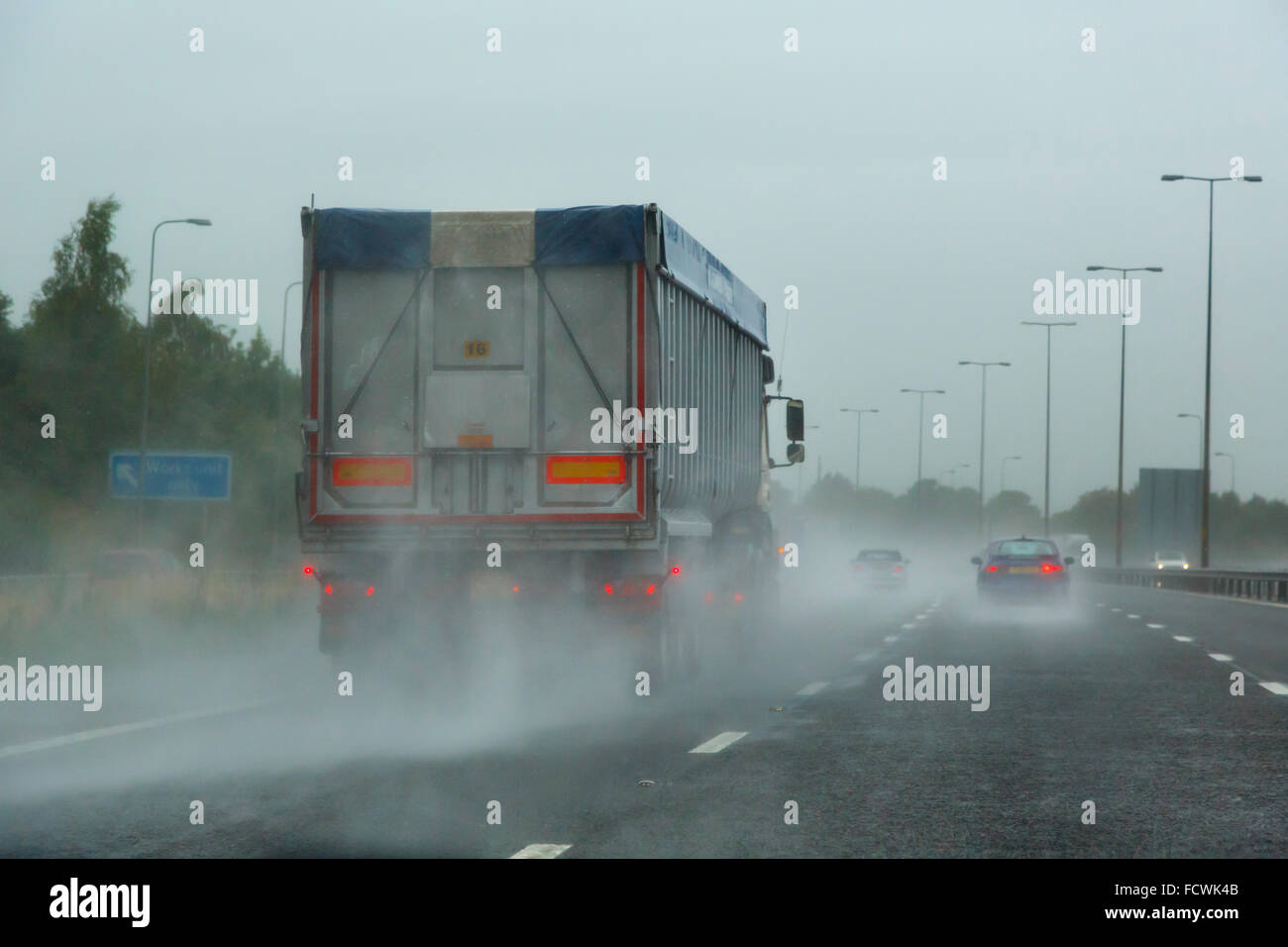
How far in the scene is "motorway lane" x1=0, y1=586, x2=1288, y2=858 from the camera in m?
8.04

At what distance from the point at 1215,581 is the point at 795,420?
111 ft

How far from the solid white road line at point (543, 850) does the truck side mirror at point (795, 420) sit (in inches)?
654

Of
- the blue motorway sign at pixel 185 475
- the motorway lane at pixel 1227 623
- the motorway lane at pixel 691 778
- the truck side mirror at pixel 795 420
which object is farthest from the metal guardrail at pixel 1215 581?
the motorway lane at pixel 691 778

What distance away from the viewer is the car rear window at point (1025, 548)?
117 feet

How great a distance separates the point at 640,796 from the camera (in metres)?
9.45

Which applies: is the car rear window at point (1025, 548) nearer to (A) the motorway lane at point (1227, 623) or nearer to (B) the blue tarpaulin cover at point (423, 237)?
(A) the motorway lane at point (1227, 623)

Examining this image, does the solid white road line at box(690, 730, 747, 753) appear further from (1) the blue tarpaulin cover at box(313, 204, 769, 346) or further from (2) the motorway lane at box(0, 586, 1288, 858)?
(1) the blue tarpaulin cover at box(313, 204, 769, 346)

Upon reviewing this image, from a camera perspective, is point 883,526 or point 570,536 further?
point 883,526

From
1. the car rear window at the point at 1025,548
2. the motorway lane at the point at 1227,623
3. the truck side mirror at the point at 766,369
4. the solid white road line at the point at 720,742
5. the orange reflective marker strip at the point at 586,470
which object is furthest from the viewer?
the car rear window at the point at 1025,548

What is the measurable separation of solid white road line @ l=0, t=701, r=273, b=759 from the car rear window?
77.4ft

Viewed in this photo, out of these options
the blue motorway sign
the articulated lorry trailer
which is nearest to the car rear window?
the blue motorway sign
